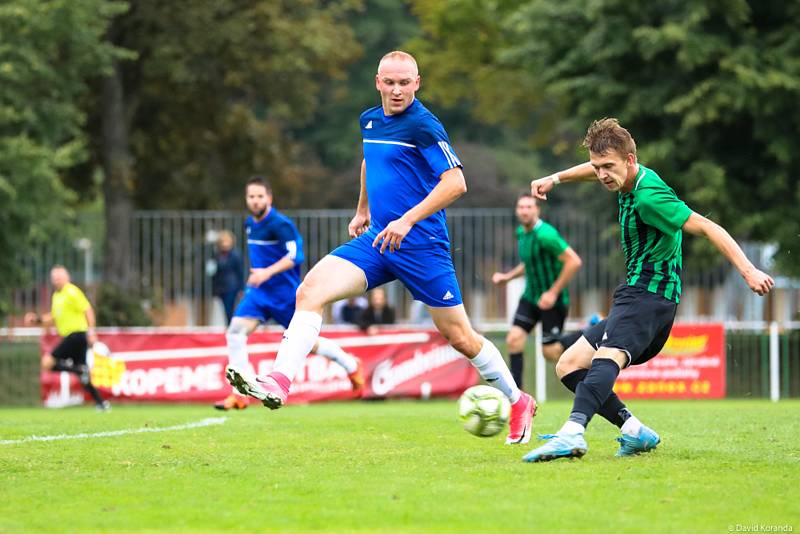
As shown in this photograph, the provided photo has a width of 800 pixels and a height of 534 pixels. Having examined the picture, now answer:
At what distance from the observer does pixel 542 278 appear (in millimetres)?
14414

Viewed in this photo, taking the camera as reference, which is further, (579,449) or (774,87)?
(774,87)

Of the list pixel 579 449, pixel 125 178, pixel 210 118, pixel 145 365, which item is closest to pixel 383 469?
pixel 579 449

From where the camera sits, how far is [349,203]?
46094mm

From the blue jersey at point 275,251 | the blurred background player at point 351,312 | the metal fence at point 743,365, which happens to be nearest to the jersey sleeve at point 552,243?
the blue jersey at point 275,251

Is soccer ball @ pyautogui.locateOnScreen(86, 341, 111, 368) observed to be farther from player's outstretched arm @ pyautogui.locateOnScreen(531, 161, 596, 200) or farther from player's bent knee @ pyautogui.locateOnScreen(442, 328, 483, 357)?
player's outstretched arm @ pyautogui.locateOnScreen(531, 161, 596, 200)

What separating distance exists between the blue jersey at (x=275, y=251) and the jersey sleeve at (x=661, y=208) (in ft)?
22.1

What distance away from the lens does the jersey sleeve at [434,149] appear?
27.1 feet

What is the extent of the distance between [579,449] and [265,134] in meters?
26.9

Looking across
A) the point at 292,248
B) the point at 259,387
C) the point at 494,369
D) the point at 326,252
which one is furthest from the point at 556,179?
the point at 326,252

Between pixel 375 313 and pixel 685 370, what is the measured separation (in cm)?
528

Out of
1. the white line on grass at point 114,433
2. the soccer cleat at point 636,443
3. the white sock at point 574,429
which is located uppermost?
the white sock at point 574,429

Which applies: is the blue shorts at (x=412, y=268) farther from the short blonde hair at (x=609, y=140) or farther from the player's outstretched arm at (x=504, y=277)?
the player's outstretched arm at (x=504, y=277)

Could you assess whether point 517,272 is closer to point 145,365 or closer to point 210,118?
point 145,365

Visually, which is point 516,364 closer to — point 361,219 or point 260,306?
point 260,306
